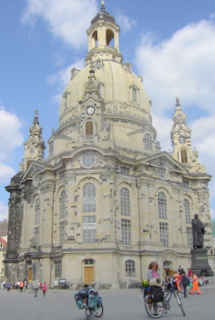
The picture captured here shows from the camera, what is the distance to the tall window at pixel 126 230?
45656 millimetres

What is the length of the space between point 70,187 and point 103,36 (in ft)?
→ 120

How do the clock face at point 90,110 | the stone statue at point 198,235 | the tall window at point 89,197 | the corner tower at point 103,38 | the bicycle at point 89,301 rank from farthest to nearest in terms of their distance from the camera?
the corner tower at point 103,38 < the clock face at point 90,110 < the tall window at point 89,197 < the stone statue at point 198,235 < the bicycle at point 89,301

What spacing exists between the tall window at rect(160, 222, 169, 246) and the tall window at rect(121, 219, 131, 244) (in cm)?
518

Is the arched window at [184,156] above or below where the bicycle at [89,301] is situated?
above

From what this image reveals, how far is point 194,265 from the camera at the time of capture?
3034cm

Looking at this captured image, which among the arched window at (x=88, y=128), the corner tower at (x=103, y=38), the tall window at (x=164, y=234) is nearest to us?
the tall window at (x=164, y=234)

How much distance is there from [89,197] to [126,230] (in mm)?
6519

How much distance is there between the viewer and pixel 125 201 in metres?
47.4

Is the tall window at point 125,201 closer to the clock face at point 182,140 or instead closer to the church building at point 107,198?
the church building at point 107,198

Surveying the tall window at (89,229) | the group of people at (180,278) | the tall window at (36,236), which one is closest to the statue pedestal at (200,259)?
the group of people at (180,278)

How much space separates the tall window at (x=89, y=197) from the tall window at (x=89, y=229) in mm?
1144

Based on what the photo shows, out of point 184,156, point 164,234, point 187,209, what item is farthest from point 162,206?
point 184,156

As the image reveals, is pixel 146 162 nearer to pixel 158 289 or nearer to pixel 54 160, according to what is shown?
pixel 54 160

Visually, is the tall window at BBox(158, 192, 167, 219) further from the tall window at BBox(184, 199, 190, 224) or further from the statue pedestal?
the statue pedestal
